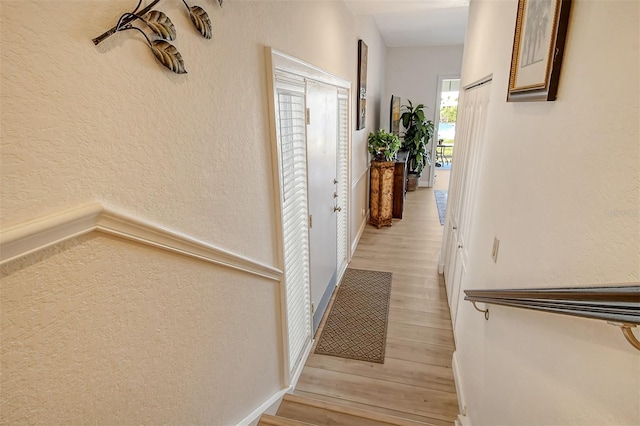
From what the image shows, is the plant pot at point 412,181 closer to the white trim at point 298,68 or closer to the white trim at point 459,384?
the white trim at point 298,68

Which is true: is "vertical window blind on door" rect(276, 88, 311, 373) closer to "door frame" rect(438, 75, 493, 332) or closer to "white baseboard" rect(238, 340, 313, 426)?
Result: "white baseboard" rect(238, 340, 313, 426)

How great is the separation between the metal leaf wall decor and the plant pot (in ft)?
22.9

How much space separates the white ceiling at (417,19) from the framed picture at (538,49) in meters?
2.20

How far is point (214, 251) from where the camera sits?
1.24 m

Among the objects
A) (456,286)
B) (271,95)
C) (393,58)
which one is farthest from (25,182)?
(393,58)

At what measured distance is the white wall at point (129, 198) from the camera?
0.63 m

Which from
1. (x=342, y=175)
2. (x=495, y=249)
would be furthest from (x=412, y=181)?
(x=495, y=249)

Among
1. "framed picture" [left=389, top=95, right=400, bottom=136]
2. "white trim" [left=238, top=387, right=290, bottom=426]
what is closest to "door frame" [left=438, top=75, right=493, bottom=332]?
"white trim" [left=238, top=387, right=290, bottom=426]

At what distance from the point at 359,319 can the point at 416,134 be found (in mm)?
4971

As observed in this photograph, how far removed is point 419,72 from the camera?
7223mm

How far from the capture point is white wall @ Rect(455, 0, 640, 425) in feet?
2.28

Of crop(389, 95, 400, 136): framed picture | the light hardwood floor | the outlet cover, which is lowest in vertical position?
the light hardwood floor

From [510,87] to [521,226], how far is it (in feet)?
2.12

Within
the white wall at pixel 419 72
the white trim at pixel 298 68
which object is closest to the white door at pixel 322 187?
the white trim at pixel 298 68
